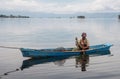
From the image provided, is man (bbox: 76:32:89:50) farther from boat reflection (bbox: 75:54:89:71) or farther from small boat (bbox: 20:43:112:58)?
boat reflection (bbox: 75:54:89:71)

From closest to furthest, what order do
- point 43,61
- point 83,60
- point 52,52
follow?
point 43,61
point 83,60
point 52,52

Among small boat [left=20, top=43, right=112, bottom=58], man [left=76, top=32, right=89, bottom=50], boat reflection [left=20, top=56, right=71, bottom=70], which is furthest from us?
man [left=76, top=32, right=89, bottom=50]

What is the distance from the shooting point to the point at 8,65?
2798 cm

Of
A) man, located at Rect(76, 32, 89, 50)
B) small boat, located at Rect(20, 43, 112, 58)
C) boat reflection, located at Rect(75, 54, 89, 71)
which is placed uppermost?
man, located at Rect(76, 32, 89, 50)

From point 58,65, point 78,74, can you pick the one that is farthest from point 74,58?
point 78,74

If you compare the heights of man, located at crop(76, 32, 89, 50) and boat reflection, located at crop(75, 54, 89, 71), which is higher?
man, located at crop(76, 32, 89, 50)

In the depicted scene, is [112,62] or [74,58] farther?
[74,58]

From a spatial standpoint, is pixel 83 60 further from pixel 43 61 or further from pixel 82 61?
pixel 43 61

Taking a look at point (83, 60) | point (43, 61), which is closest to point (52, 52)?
point (43, 61)

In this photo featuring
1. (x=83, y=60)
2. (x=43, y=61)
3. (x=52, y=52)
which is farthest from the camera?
(x=52, y=52)

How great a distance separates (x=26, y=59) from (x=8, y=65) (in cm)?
409

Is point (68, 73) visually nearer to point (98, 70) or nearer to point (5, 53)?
point (98, 70)

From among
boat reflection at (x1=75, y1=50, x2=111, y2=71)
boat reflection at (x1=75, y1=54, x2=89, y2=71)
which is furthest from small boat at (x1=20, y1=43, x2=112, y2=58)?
boat reflection at (x1=75, y1=54, x2=89, y2=71)

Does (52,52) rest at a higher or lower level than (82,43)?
lower
